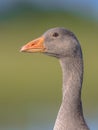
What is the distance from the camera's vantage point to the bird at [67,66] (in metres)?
10.9

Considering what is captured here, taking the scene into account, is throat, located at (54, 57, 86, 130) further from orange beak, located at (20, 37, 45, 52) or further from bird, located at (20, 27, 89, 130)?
orange beak, located at (20, 37, 45, 52)

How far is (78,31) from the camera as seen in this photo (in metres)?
36.4

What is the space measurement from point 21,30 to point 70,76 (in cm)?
2744

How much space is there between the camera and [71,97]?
37.0 feet

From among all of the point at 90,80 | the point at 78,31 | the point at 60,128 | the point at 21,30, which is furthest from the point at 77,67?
the point at 21,30

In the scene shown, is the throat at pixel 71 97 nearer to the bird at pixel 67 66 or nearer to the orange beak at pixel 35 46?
the bird at pixel 67 66

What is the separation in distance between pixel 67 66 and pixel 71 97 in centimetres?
44

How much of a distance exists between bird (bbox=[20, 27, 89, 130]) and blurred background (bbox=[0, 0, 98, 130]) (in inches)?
284

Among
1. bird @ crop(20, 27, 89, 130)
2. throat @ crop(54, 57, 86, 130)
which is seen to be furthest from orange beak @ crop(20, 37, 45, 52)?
throat @ crop(54, 57, 86, 130)

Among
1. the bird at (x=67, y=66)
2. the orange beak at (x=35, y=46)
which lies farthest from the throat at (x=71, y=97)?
the orange beak at (x=35, y=46)

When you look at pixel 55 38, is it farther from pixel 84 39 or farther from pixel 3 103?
pixel 84 39

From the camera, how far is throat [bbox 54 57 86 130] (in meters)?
10.8

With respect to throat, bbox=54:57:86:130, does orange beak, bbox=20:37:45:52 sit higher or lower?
higher

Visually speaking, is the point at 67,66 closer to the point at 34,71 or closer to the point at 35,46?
the point at 35,46
